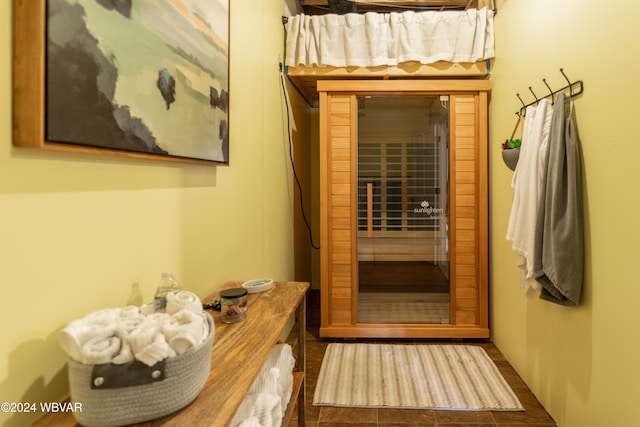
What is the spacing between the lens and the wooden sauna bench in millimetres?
651

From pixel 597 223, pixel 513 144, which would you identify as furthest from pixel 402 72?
pixel 597 223

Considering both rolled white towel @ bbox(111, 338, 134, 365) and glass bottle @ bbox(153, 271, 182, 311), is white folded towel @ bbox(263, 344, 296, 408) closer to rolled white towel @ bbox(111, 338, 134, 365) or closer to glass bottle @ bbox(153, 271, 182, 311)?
glass bottle @ bbox(153, 271, 182, 311)

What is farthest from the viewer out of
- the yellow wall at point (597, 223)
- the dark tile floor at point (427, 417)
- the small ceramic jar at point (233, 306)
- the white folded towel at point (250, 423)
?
the dark tile floor at point (427, 417)

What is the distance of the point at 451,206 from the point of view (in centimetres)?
276

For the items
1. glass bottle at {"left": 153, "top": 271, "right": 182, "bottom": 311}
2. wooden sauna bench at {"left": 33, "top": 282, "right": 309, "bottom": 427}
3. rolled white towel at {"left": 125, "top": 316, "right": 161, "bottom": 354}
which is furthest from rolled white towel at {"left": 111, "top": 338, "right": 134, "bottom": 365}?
glass bottle at {"left": 153, "top": 271, "right": 182, "bottom": 311}

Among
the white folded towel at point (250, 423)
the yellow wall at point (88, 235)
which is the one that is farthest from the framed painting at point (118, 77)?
the white folded towel at point (250, 423)

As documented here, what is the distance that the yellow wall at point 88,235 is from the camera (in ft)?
2.06

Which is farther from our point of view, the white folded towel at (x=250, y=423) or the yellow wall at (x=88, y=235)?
the white folded towel at (x=250, y=423)

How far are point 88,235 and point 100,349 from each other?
300 mm

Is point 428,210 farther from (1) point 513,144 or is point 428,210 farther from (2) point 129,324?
(2) point 129,324

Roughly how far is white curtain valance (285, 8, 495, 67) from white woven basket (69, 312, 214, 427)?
99.1 inches

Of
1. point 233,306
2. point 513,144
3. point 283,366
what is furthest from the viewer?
point 513,144

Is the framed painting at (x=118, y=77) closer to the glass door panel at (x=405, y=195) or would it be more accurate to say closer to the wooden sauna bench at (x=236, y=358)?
the wooden sauna bench at (x=236, y=358)

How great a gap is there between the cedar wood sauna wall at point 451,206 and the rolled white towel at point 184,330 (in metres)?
2.08
